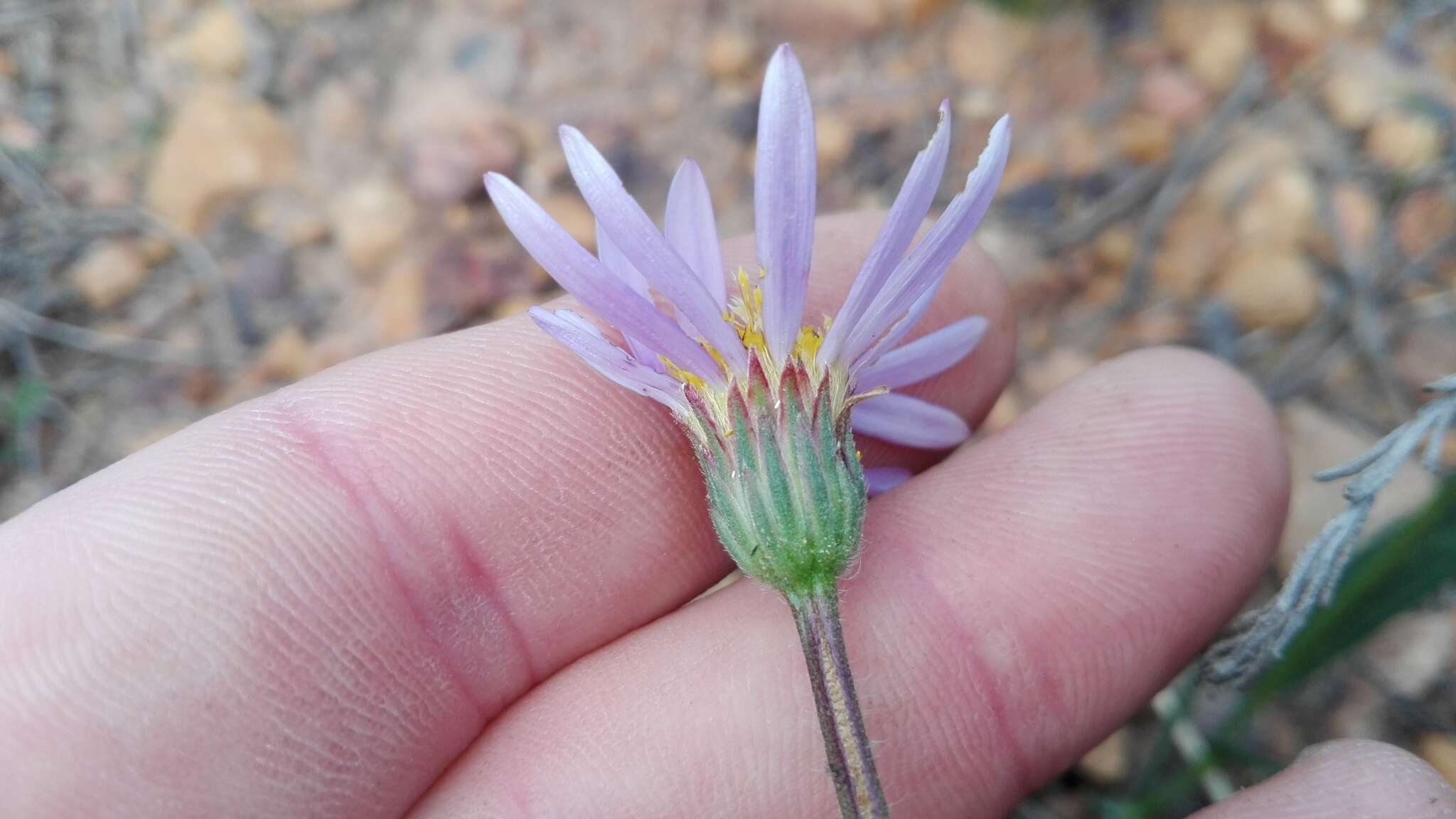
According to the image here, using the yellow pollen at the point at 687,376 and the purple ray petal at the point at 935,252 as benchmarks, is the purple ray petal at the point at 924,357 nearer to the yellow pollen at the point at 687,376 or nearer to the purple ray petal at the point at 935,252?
the purple ray petal at the point at 935,252

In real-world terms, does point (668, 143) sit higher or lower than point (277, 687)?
higher

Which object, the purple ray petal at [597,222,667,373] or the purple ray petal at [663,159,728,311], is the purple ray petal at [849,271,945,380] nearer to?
the purple ray petal at [663,159,728,311]

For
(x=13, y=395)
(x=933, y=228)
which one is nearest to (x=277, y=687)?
(x=933, y=228)

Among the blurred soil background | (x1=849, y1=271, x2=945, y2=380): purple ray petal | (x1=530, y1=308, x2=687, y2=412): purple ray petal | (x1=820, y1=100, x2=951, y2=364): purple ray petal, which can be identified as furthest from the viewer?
the blurred soil background

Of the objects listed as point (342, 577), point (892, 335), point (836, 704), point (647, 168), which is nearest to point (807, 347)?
point (892, 335)

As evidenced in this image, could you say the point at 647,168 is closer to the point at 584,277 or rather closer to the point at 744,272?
the point at 744,272

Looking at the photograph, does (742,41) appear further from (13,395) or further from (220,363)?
(13,395)

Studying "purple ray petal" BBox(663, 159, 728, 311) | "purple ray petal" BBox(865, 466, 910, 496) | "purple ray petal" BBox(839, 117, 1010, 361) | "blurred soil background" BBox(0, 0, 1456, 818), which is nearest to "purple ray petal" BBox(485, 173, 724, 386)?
"purple ray petal" BBox(663, 159, 728, 311)
